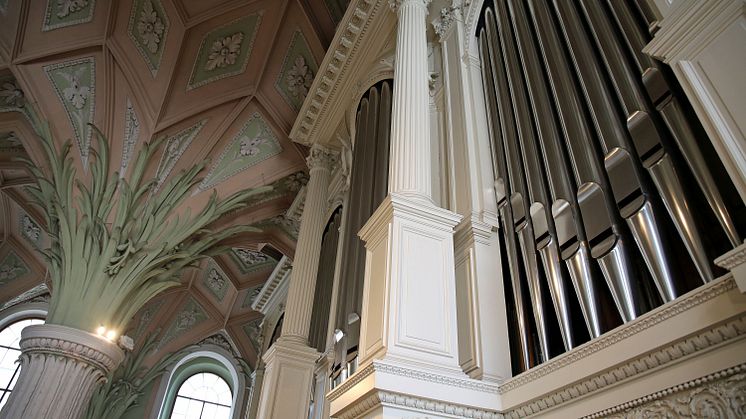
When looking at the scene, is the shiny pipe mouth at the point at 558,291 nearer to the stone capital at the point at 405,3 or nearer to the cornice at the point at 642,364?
the cornice at the point at 642,364

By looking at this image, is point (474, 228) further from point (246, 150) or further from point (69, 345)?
point (246, 150)

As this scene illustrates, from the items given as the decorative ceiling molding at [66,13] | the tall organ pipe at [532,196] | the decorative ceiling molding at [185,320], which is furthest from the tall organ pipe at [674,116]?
the decorative ceiling molding at [185,320]

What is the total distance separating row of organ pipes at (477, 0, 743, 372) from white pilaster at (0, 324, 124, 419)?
13.4ft

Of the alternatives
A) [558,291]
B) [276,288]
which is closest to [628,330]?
[558,291]

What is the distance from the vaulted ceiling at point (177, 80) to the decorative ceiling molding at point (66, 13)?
1 centimetres

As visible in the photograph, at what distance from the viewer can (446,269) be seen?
92.9 inches

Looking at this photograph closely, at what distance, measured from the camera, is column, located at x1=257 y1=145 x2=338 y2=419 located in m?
4.07

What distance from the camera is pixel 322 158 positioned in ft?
20.6

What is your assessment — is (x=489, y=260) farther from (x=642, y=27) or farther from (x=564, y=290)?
(x=642, y=27)

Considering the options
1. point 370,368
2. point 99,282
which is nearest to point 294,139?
point 99,282

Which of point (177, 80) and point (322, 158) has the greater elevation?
point (177, 80)

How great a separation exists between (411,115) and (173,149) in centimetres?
444

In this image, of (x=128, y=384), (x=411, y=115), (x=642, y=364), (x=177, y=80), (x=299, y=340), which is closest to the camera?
(x=642, y=364)

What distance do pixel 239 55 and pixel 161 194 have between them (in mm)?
2057
